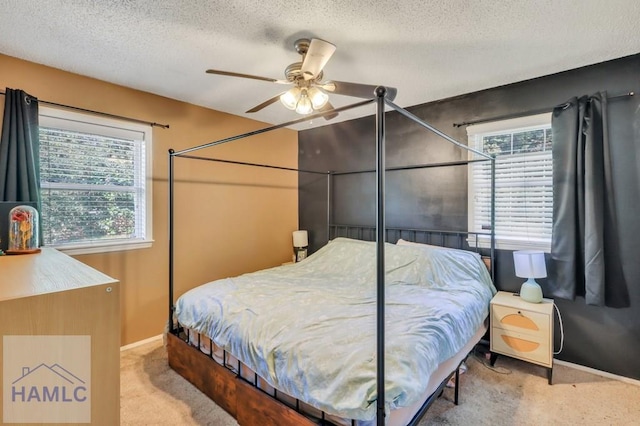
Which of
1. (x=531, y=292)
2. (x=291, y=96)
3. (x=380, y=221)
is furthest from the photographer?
(x=531, y=292)

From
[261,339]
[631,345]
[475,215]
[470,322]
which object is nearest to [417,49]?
[475,215]

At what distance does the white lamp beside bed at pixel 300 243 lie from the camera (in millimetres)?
4180

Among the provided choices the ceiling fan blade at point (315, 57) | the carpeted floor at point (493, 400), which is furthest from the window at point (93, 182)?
the ceiling fan blade at point (315, 57)

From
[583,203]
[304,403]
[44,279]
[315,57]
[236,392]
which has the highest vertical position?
[315,57]

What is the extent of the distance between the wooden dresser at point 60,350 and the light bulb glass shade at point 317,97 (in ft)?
5.73

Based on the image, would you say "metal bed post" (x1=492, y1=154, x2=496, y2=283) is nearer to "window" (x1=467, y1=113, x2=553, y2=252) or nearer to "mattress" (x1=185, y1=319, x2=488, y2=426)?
"window" (x1=467, y1=113, x2=553, y2=252)

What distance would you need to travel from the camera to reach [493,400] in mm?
2094

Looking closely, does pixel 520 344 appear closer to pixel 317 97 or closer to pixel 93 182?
pixel 317 97

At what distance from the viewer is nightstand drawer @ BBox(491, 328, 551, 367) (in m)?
2.30

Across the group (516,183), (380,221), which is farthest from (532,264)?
(380,221)

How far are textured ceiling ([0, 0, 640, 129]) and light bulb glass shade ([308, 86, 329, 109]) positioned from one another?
343 millimetres

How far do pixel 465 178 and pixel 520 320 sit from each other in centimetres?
138

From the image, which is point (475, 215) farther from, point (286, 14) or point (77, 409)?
point (77, 409)

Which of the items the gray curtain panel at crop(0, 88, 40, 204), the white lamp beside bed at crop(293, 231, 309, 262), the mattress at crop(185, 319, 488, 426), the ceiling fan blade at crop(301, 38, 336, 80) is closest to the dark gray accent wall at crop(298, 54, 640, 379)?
the white lamp beside bed at crop(293, 231, 309, 262)
